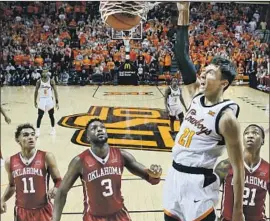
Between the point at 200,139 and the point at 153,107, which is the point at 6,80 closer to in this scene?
the point at 153,107

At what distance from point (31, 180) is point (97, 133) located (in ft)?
1.55

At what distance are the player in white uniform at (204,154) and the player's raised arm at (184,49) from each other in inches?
7.8

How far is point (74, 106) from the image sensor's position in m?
2.43

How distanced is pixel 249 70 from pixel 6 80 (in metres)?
1.36

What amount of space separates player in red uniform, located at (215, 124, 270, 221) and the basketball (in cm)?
78

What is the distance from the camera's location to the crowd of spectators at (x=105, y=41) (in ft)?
7.16

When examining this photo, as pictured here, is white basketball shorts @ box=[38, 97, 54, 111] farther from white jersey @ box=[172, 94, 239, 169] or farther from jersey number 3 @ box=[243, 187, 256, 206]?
jersey number 3 @ box=[243, 187, 256, 206]

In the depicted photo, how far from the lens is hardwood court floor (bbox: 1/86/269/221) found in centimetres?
228

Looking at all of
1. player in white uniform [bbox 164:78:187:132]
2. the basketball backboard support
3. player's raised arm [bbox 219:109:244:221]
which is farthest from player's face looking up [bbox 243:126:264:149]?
the basketball backboard support

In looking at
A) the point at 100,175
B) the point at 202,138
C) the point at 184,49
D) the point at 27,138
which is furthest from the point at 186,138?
the point at 27,138

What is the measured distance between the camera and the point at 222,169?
1977 mm

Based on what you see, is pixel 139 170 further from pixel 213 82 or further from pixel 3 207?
pixel 3 207

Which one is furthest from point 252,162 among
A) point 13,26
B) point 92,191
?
point 13,26

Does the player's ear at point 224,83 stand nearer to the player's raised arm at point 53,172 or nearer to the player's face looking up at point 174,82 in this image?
the player's face looking up at point 174,82
